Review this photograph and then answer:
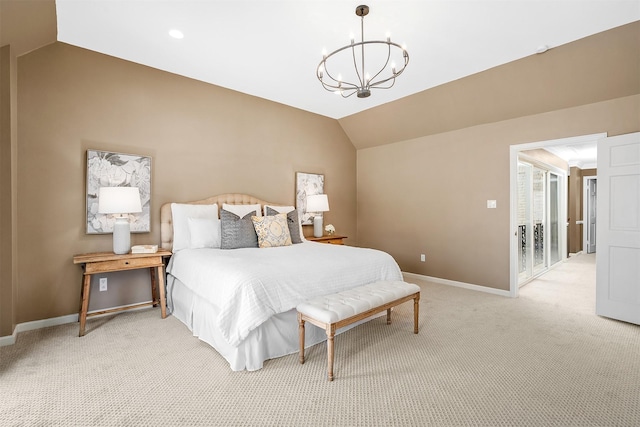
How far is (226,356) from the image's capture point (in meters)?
2.35

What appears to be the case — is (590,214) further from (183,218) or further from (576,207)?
(183,218)

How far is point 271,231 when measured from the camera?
372 cm

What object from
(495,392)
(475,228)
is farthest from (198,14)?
(475,228)

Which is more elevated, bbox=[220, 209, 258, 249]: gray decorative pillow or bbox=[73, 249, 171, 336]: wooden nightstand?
bbox=[220, 209, 258, 249]: gray decorative pillow

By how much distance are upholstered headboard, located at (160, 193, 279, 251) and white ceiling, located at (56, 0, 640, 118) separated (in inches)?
61.0

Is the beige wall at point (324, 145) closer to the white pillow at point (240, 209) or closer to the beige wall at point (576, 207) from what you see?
the white pillow at point (240, 209)

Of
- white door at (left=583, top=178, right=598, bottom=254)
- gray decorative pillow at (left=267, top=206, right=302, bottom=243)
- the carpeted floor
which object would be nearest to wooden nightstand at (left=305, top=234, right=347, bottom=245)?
gray decorative pillow at (left=267, top=206, right=302, bottom=243)

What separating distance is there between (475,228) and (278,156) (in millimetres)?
3135

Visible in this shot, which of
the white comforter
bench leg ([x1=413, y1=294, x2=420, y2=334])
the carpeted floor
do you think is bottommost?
the carpeted floor

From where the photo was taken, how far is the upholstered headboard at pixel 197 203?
364cm

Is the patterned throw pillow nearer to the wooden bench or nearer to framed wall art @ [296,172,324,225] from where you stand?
framed wall art @ [296,172,324,225]

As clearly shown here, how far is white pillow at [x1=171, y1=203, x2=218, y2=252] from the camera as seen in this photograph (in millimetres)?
3514

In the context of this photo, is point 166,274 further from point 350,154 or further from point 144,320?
point 350,154

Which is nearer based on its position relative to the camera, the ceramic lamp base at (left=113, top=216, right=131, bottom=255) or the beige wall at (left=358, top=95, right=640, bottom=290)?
the ceramic lamp base at (left=113, top=216, right=131, bottom=255)
